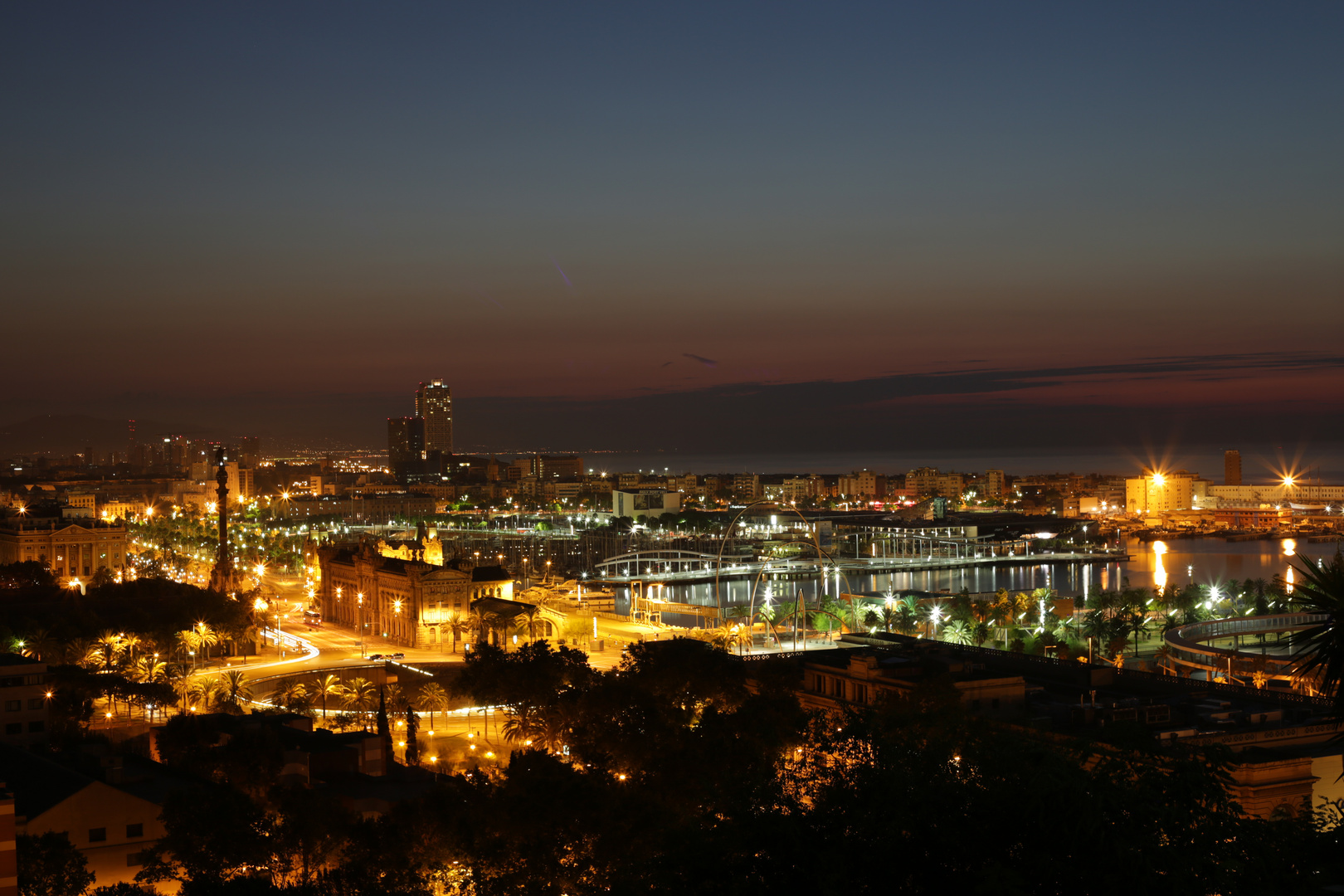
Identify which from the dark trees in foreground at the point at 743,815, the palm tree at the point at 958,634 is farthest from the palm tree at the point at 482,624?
the dark trees in foreground at the point at 743,815

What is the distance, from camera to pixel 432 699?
111 feet

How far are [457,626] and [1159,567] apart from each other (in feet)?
236

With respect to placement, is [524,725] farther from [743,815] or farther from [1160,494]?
[1160,494]

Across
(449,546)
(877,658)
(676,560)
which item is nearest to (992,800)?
(877,658)

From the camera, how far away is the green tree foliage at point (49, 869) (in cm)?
1681

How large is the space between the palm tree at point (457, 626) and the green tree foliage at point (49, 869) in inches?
1153

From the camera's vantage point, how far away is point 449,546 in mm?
118312

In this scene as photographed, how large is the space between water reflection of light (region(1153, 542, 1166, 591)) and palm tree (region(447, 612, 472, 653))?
43343 millimetres

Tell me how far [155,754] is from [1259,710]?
74.7ft

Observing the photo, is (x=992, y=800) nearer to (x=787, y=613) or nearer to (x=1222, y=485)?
(x=787, y=613)

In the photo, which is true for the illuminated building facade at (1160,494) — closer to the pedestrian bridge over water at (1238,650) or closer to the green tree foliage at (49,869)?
the pedestrian bridge over water at (1238,650)

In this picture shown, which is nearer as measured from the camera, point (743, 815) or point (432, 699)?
point (743, 815)

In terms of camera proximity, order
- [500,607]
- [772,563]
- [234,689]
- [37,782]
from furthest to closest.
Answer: [772,563]
[500,607]
[234,689]
[37,782]

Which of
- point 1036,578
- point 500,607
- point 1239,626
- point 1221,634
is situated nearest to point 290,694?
point 500,607
